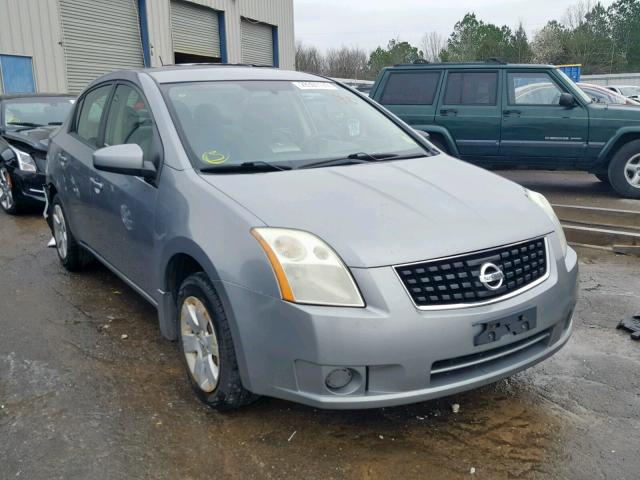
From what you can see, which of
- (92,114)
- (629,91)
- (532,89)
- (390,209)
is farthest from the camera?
(629,91)

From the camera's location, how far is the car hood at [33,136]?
7.40 metres

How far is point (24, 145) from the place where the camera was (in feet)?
24.7

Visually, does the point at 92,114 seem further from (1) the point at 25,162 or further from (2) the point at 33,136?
(2) the point at 33,136

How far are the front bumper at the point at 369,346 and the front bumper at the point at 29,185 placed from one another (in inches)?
232

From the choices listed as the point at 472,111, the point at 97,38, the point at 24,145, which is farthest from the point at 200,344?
the point at 97,38

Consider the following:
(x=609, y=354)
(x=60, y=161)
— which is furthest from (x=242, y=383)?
(x=60, y=161)

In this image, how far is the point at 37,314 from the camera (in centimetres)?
425

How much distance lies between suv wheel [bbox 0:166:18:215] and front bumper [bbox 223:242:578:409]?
6.32 metres

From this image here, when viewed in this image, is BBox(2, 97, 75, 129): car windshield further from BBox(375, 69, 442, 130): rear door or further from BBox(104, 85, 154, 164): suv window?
BBox(104, 85, 154, 164): suv window

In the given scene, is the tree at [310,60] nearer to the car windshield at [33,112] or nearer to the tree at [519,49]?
the tree at [519,49]

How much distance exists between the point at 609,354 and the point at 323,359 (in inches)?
84.4

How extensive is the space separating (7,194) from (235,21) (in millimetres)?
15713

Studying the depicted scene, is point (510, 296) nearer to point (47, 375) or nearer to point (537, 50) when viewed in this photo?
point (47, 375)

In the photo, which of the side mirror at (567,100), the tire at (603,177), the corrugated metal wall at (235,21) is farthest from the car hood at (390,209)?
the corrugated metal wall at (235,21)
